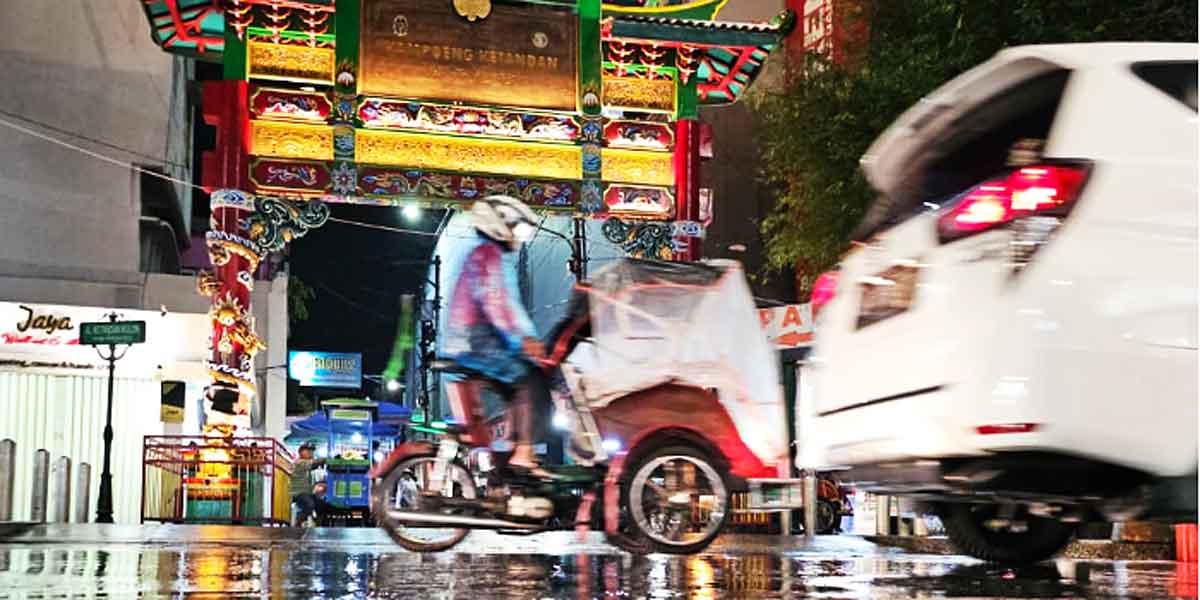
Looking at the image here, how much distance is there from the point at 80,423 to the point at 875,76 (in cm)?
1396

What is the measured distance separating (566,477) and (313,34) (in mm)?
13245

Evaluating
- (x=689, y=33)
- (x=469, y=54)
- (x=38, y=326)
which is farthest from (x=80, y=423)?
(x=689, y=33)

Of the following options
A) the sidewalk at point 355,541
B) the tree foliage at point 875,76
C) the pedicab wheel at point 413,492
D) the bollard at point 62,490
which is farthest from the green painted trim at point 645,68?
the pedicab wheel at point 413,492

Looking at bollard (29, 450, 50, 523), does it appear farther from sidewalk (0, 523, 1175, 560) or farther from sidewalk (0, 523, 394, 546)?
sidewalk (0, 523, 1175, 560)

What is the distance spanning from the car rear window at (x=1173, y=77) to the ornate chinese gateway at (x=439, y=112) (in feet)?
49.6

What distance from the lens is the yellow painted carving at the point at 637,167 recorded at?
2036cm

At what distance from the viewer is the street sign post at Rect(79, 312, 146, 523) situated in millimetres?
18922

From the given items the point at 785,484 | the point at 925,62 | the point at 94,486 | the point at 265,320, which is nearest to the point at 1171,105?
the point at 785,484

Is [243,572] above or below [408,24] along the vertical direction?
below

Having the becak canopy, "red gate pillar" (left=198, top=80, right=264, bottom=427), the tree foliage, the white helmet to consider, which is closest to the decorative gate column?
"red gate pillar" (left=198, top=80, right=264, bottom=427)

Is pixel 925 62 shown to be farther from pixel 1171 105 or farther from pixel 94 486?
pixel 94 486

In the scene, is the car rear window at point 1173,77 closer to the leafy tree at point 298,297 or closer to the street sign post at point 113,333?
the street sign post at point 113,333

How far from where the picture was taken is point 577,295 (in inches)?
329

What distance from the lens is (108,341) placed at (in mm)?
19109
